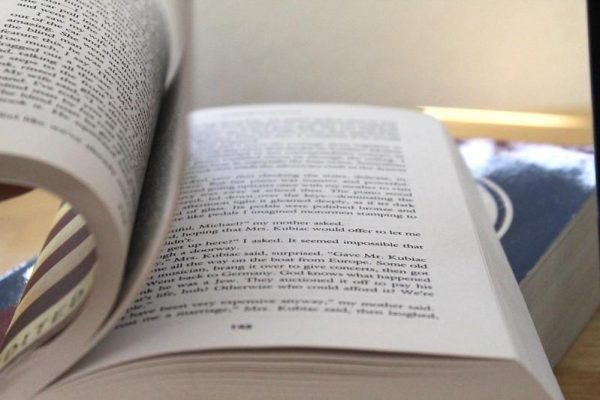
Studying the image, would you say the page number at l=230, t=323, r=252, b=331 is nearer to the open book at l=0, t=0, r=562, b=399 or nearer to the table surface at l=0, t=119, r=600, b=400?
the open book at l=0, t=0, r=562, b=399

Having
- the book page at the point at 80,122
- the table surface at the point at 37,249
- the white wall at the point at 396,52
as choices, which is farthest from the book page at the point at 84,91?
the white wall at the point at 396,52

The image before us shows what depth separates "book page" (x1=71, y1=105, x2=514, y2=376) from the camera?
1.04ft

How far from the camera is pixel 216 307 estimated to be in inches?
13.1

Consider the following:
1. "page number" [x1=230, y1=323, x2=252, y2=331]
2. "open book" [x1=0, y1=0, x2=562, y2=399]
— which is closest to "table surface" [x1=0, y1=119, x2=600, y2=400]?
"open book" [x1=0, y1=0, x2=562, y2=399]

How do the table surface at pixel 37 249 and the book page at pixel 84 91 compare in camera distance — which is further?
the table surface at pixel 37 249

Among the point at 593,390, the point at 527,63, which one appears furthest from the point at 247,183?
the point at 527,63

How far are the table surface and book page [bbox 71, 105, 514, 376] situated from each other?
0.08 meters

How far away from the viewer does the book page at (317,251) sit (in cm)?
32

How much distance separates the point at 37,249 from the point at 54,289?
13 centimetres

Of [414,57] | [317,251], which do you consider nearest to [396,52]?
[414,57]

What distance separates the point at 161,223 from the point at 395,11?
42cm

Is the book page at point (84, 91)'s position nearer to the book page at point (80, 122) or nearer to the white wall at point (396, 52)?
the book page at point (80, 122)

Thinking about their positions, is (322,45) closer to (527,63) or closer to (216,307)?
(527,63)

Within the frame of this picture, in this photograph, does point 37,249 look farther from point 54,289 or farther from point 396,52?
point 396,52
